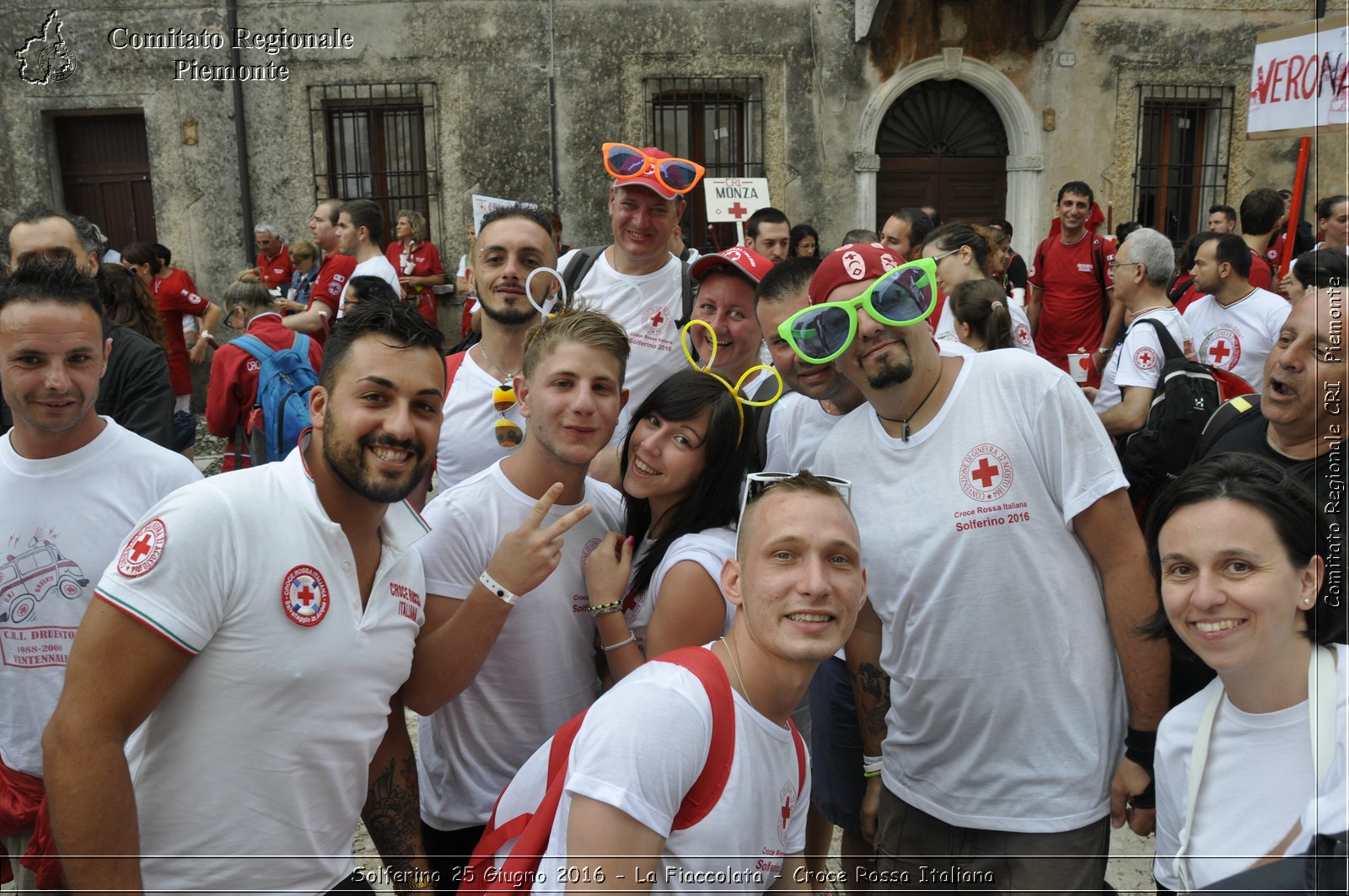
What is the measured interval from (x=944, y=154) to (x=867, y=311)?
11.2 meters

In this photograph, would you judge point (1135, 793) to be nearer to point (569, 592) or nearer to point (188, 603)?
point (569, 592)

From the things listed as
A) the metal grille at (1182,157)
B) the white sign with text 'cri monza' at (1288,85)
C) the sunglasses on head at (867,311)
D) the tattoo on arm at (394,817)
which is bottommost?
the tattoo on arm at (394,817)

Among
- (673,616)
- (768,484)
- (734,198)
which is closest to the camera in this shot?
(768,484)

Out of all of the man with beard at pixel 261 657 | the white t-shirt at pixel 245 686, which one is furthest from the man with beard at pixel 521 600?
the white t-shirt at pixel 245 686

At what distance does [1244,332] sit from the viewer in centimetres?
516

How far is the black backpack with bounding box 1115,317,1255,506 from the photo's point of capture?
13.5 feet

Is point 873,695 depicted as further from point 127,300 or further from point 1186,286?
point 1186,286

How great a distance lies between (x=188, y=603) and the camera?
69.9 inches

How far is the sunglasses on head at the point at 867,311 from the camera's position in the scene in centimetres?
241

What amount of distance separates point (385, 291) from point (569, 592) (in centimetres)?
295

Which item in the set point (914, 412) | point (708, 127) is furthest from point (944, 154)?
point (914, 412)

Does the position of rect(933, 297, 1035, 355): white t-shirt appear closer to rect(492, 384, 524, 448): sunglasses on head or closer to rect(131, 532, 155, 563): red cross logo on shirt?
rect(492, 384, 524, 448): sunglasses on head

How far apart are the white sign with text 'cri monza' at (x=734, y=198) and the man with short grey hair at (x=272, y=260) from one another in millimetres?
5239

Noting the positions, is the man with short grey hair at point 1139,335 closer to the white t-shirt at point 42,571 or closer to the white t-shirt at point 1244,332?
the white t-shirt at point 1244,332
